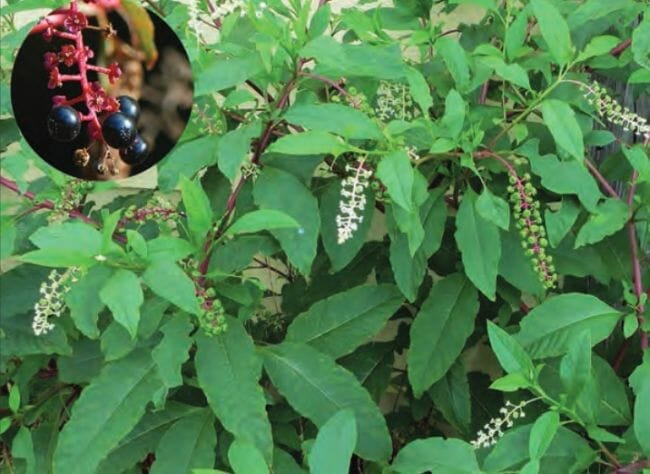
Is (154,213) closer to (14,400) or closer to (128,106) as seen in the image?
(128,106)

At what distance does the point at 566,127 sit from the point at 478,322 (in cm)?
60

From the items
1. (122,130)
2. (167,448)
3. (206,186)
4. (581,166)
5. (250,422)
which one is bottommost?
(167,448)

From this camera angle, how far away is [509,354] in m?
1.34

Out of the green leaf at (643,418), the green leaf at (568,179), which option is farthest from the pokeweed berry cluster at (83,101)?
the green leaf at (643,418)

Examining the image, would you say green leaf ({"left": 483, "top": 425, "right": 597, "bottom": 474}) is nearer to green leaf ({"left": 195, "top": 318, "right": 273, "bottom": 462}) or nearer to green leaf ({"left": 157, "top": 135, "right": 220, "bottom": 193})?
green leaf ({"left": 195, "top": 318, "right": 273, "bottom": 462})

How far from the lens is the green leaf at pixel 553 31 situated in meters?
1.45

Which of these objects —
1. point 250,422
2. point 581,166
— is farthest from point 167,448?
point 581,166

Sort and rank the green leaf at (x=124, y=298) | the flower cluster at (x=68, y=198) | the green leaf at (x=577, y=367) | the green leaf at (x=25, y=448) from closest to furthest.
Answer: the green leaf at (x=124, y=298), the green leaf at (x=577, y=367), the flower cluster at (x=68, y=198), the green leaf at (x=25, y=448)

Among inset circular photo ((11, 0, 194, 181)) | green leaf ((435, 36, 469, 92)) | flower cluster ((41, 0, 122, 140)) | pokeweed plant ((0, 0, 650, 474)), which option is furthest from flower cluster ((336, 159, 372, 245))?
flower cluster ((41, 0, 122, 140))

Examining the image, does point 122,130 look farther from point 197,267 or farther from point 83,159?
point 197,267

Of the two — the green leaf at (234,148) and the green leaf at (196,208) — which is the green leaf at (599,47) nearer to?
the green leaf at (234,148)

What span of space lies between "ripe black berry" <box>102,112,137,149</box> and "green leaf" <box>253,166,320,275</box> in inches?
9.3

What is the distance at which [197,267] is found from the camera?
140 cm

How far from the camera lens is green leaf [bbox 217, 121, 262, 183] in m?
1.39
